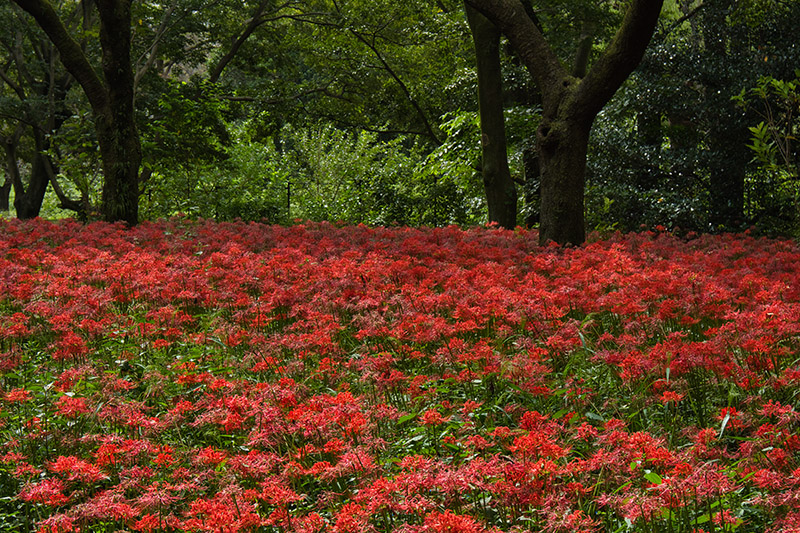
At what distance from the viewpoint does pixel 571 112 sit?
7.19 metres

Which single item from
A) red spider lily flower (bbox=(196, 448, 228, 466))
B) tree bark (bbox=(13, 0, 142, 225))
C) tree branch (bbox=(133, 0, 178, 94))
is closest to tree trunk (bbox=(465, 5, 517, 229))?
tree bark (bbox=(13, 0, 142, 225))

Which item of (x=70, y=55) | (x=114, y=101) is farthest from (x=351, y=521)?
(x=70, y=55)

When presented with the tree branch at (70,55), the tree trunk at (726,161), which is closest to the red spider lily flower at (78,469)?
the tree branch at (70,55)

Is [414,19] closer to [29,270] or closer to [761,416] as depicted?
[29,270]

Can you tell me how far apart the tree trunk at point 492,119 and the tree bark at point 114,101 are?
5.23 m

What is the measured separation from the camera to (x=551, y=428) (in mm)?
2701

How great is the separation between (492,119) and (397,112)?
8.99 m

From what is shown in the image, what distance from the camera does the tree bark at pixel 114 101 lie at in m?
9.03

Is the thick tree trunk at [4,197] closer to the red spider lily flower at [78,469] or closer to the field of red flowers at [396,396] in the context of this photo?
the field of red flowers at [396,396]

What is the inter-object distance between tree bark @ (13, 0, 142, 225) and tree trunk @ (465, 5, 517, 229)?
206 inches

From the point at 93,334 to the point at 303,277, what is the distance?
1643 millimetres

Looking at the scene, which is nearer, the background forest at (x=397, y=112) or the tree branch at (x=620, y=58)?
the tree branch at (x=620, y=58)

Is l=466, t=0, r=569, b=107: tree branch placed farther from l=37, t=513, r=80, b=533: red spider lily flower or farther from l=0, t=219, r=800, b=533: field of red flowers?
l=37, t=513, r=80, b=533: red spider lily flower

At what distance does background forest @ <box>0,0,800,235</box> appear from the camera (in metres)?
10.6
